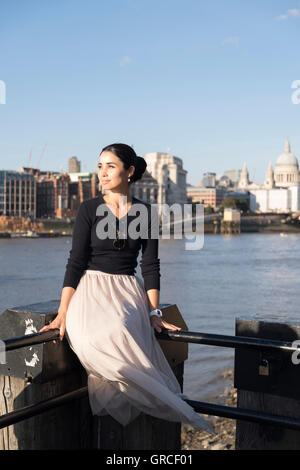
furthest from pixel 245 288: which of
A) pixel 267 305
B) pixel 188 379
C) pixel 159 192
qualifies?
pixel 159 192

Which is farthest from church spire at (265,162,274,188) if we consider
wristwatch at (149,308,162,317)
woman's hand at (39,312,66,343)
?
woman's hand at (39,312,66,343)

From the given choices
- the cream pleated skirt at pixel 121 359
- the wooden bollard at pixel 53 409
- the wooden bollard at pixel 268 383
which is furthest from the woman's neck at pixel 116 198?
the wooden bollard at pixel 268 383

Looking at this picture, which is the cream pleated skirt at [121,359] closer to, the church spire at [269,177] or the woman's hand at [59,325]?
the woman's hand at [59,325]

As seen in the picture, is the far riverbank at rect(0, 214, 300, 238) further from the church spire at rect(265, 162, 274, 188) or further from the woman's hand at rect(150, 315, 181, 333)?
the woman's hand at rect(150, 315, 181, 333)

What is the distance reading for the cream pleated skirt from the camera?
199 centimetres

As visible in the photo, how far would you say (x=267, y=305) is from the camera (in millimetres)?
20812

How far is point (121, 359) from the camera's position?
2010 millimetres

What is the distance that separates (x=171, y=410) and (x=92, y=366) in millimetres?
317

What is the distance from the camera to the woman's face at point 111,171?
7.85ft

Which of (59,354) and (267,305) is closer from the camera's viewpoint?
(59,354)

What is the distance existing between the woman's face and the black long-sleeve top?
0.25ft

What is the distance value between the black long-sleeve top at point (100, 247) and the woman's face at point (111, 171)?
0.25 feet

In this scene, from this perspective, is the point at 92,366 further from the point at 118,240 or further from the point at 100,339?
the point at 118,240
